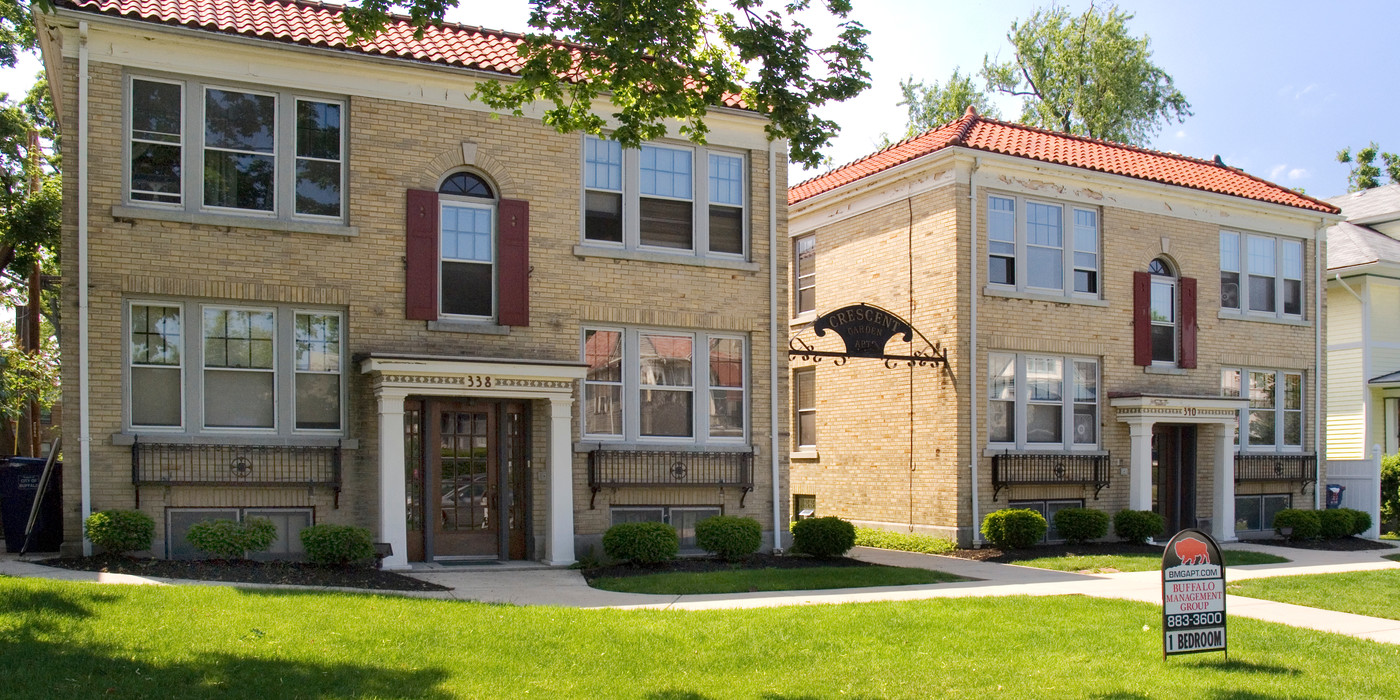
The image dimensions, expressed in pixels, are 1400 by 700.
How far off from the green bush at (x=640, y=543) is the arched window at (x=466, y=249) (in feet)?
11.3

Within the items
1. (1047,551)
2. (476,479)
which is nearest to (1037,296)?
(1047,551)

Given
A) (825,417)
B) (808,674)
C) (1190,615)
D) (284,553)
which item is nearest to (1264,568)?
(825,417)

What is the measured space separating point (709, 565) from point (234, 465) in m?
6.13

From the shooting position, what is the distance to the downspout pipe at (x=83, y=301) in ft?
45.5

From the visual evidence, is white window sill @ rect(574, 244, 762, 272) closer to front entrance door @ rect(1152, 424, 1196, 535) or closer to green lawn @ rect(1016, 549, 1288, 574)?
green lawn @ rect(1016, 549, 1288, 574)

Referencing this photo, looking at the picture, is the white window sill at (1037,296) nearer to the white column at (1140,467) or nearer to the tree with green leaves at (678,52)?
the white column at (1140,467)

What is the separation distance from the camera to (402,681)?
804 centimetres

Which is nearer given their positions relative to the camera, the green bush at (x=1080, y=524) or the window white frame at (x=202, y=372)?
the window white frame at (x=202, y=372)

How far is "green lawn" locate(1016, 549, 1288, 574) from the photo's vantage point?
17.3 metres

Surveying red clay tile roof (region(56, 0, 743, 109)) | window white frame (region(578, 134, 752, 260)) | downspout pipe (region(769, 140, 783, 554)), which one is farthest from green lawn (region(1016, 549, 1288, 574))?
red clay tile roof (region(56, 0, 743, 109))

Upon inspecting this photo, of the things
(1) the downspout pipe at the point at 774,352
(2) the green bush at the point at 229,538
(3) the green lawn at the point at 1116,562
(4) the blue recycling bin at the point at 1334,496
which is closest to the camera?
(2) the green bush at the point at 229,538

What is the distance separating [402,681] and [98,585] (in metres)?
4.47

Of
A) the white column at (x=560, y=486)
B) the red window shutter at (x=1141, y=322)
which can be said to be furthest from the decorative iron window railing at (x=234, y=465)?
the red window shutter at (x=1141, y=322)

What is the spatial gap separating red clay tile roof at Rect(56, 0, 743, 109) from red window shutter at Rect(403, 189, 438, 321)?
1.93 m
